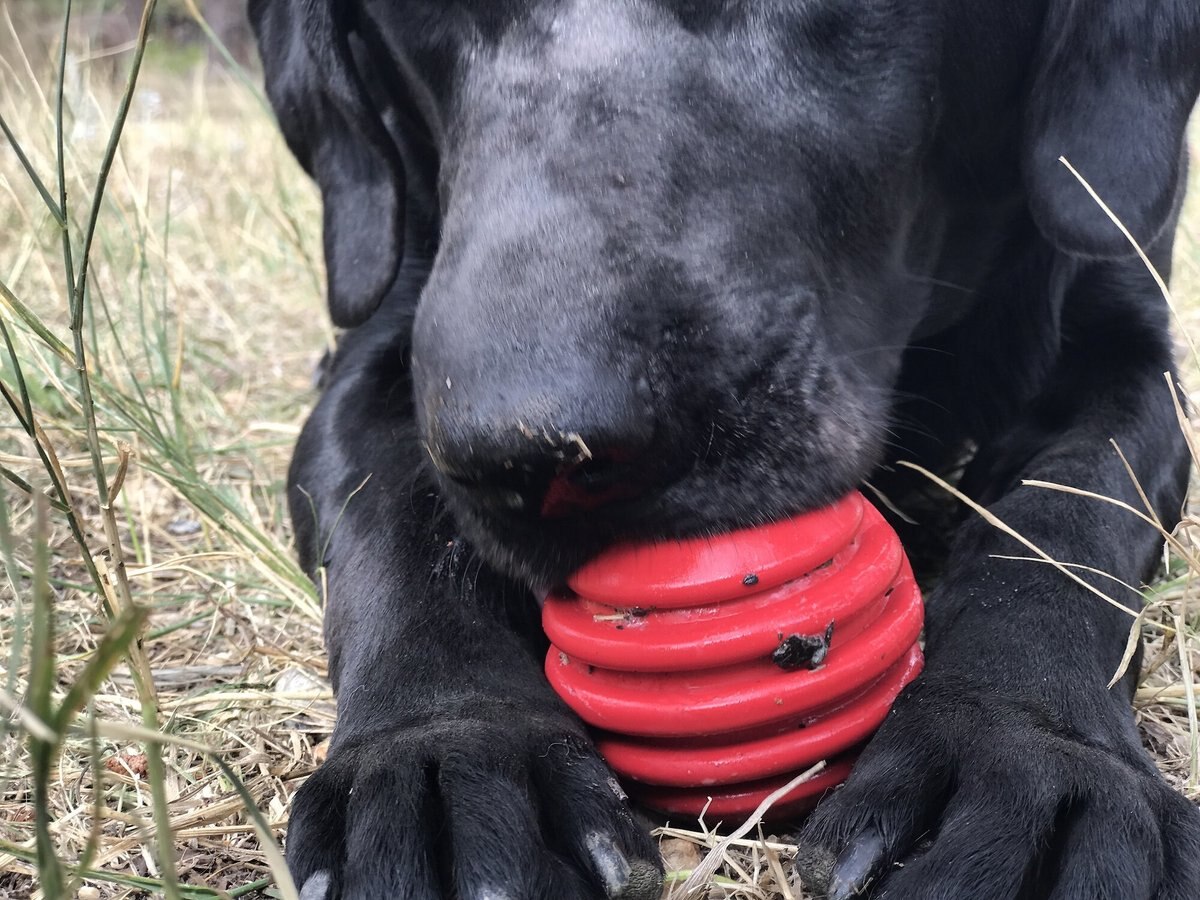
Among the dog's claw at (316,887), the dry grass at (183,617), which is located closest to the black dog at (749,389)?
the dog's claw at (316,887)

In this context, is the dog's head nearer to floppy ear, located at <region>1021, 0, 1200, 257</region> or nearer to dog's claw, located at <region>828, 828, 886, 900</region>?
floppy ear, located at <region>1021, 0, 1200, 257</region>

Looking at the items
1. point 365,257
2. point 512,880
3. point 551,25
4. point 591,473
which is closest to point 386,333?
point 365,257

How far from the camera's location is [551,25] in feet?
4.83

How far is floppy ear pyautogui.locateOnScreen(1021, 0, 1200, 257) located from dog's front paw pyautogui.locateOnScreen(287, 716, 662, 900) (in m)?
1.02

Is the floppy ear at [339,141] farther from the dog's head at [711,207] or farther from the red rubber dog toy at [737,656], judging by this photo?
the red rubber dog toy at [737,656]

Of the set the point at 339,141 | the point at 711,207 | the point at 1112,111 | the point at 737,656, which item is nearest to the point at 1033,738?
the point at 737,656

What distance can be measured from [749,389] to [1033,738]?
1.43 feet

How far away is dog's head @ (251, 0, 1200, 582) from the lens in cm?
118

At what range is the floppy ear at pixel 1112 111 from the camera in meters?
1.60

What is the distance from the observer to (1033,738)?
3.80 ft

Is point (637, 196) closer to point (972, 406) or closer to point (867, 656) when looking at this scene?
point (867, 656)

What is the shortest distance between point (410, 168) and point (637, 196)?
A: 39.2 inches

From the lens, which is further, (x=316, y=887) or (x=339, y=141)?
(x=339, y=141)

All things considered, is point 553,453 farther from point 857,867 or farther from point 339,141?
point 339,141
